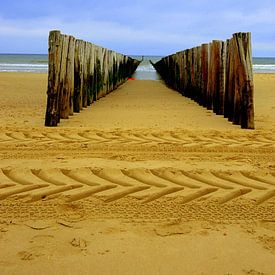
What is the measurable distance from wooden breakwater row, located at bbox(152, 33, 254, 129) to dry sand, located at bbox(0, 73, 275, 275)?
788mm

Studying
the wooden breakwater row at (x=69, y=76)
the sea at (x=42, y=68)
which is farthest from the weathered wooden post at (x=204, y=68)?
the sea at (x=42, y=68)

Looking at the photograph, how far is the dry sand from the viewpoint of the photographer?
216cm

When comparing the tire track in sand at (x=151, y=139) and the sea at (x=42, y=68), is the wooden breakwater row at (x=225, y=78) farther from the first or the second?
the sea at (x=42, y=68)

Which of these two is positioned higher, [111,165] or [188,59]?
[188,59]

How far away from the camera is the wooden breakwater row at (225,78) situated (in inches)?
227

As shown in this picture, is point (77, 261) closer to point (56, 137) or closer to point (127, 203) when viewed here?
point (127, 203)

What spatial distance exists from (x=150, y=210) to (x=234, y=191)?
74 centimetres

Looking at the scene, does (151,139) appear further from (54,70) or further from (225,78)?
(225,78)

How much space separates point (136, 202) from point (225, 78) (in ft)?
15.2

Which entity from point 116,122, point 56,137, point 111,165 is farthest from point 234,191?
point 116,122

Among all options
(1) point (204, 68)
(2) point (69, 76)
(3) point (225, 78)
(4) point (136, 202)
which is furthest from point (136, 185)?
(1) point (204, 68)

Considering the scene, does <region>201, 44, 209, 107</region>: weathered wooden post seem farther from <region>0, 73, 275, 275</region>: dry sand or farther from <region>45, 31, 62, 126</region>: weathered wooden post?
<region>45, 31, 62, 126</region>: weathered wooden post

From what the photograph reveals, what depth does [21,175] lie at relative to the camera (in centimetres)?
343

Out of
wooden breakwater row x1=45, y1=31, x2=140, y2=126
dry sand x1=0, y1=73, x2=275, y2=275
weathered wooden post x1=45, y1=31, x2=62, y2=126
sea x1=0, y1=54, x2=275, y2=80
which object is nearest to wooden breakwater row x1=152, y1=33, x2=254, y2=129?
dry sand x1=0, y1=73, x2=275, y2=275
